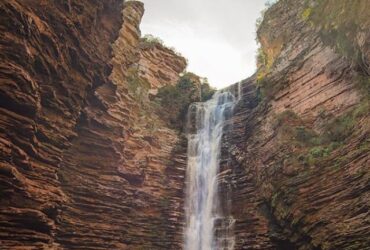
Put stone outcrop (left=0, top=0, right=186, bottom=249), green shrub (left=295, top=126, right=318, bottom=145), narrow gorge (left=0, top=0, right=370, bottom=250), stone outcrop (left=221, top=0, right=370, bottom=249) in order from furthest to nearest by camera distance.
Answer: green shrub (left=295, top=126, right=318, bottom=145) → stone outcrop (left=221, top=0, right=370, bottom=249) → narrow gorge (left=0, top=0, right=370, bottom=250) → stone outcrop (left=0, top=0, right=186, bottom=249)

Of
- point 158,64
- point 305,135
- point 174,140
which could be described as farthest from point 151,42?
point 305,135

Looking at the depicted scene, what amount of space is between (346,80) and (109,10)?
1152cm

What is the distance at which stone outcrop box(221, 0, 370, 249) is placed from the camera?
12.8 metres

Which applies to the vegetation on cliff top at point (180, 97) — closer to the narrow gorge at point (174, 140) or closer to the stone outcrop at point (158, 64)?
the narrow gorge at point (174, 140)

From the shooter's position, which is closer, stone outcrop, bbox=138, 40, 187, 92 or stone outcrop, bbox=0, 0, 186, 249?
stone outcrop, bbox=0, 0, 186, 249

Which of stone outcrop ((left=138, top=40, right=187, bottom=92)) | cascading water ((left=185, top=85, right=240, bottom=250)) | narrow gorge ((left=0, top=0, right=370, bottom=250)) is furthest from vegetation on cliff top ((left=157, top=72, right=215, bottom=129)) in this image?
stone outcrop ((left=138, top=40, right=187, bottom=92))

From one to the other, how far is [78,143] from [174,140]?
25.7ft

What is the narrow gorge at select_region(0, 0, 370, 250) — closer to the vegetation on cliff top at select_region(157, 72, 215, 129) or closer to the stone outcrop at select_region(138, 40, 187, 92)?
the vegetation on cliff top at select_region(157, 72, 215, 129)

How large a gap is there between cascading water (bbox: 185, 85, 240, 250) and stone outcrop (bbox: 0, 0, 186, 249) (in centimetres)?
73

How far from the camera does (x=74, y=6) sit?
43.0 ft

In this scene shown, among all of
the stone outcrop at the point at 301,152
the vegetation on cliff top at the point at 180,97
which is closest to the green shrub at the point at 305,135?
the stone outcrop at the point at 301,152

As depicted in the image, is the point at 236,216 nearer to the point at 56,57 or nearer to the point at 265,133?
the point at 265,133

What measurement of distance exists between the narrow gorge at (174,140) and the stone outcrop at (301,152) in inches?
2.6

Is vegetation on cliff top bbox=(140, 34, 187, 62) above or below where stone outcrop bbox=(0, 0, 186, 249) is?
above
